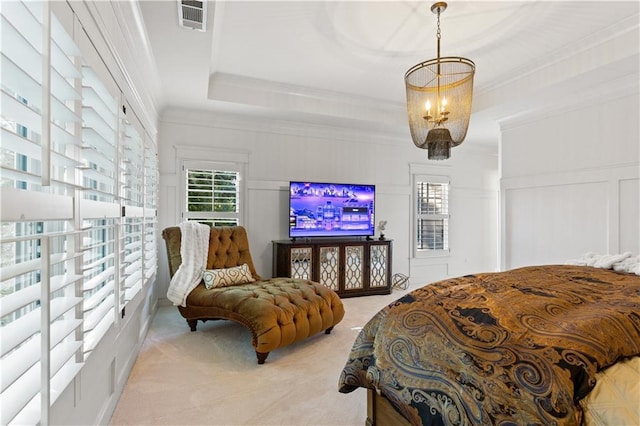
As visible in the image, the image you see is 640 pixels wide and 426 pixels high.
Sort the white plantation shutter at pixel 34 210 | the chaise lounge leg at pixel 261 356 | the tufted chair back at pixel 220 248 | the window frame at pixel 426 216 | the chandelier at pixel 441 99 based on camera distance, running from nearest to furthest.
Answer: the white plantation shutter at pixel 34 210
the chandelier at pixel 441 99
the chaise lounge leg at pixel 261 356
the tufted chair back at pixel 220 248
the window frame at pixel 426 216

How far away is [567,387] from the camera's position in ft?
3.29

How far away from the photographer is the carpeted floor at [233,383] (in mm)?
1893

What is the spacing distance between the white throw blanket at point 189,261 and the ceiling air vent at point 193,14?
74.6 inches

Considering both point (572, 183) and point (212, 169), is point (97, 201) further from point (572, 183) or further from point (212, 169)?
point (572, 183)

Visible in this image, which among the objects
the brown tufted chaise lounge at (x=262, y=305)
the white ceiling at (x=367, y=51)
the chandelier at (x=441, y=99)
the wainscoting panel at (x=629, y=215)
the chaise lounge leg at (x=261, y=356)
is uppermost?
the white ceiling at (x=367, y=51)

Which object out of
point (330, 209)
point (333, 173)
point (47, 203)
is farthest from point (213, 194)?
point (47, 203)

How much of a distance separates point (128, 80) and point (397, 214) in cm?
414

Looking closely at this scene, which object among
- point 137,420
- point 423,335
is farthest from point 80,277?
point 423,335

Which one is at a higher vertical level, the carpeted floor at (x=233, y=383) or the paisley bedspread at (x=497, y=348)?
the paisley bedspread at (x=497, y=348)

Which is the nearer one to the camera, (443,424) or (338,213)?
(443,424)

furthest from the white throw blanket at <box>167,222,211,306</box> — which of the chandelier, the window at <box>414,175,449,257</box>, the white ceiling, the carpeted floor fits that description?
the window at <box>414,175,449,257</box>

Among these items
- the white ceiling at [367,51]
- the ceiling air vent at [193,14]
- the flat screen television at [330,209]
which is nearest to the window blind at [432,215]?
the flat screen television at [330,209]

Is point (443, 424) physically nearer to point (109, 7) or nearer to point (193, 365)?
point (193, 365)

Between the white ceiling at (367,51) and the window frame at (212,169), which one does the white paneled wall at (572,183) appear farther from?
the window frame at (212,169)
